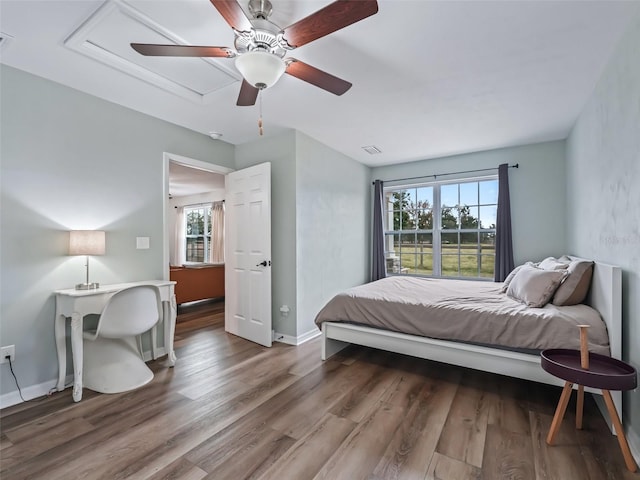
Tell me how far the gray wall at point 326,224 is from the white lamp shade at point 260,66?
1.85 m

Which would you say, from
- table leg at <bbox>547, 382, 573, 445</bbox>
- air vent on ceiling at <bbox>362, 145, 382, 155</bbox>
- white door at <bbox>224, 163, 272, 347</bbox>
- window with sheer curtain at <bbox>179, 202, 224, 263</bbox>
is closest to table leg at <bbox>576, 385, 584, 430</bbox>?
table leg at <bbox>547, 382, 573, 445</bbox>

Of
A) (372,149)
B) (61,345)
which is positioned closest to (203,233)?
(372,149)

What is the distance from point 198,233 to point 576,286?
25.6 feet

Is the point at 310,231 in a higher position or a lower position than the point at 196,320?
higher

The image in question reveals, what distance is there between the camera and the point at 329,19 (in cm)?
141

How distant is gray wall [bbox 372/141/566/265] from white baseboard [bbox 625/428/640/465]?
109 inches

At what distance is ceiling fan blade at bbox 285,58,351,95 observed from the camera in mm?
1792

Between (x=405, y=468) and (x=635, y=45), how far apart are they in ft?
8.58

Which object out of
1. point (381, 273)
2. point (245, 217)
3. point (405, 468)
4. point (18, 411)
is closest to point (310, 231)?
point (245, 217)

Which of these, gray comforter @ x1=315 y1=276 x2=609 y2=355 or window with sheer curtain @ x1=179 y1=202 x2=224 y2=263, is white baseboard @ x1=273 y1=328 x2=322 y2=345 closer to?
gray comforter @ x1=315 y1=276 x2=609 y2=355

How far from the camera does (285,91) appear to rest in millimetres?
2574

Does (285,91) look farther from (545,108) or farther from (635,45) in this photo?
(545,108)

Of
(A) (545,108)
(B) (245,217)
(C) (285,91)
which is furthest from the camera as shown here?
(B) (245,217)

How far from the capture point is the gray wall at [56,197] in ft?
7.31
